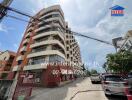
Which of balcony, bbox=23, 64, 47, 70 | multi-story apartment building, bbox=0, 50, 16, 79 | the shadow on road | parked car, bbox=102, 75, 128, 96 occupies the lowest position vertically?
the shadow on road

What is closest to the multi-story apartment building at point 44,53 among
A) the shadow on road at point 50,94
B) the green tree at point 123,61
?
the shadow on road at point 50,94

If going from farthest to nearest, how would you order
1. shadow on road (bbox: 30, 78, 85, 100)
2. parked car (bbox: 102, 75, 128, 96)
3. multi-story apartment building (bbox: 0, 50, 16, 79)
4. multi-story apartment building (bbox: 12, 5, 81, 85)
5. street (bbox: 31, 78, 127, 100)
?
1. multi-story apartment building (bbox: 0, 50, 16, 79)
2. multi-story apartment building (bbox: 12, 5, 81, 85)
3. shadow on road (bbox: 30, 78, 85, 100)
4. street (bbox: 31, 78, 127, 100)
5. parked car (bbox: 102, 75, 128, 96)

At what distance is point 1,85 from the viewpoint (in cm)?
918

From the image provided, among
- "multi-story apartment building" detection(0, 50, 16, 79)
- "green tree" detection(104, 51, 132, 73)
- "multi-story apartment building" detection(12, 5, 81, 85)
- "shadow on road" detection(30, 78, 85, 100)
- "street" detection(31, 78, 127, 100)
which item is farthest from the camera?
"multi-story apartment building" detection(0, 50, 16, 79)

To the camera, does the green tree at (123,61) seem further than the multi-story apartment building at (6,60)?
No

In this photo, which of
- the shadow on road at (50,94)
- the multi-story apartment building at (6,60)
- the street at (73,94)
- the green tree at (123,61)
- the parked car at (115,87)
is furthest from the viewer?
the multi-story apartment building at (6,60)

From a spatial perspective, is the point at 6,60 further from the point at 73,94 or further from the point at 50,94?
the point at 73,94

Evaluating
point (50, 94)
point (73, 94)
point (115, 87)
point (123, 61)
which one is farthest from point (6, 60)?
point (115, 87)

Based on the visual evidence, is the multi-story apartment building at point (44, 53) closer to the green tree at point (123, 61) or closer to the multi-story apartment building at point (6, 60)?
the green tree at point (123, 61)

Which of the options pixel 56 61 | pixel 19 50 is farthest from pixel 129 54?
pixel 19 50

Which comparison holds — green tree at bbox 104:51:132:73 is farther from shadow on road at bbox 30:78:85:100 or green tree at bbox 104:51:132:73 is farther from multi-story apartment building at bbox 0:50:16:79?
multi-story apartment building at bbox 0:50:16:79

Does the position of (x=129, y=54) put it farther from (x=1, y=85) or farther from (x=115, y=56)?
(x=1, y=85)

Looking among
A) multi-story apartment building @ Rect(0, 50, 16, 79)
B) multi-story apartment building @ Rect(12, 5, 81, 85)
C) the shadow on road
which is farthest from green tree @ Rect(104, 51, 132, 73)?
multi-story apartment building @ Rect(0, 50, 16, 79)

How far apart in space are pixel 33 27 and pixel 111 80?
100 ft
